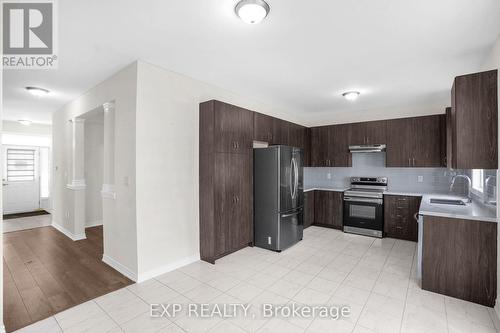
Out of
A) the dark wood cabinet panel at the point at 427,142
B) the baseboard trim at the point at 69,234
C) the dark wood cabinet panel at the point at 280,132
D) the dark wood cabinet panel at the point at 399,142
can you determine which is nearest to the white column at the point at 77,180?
the baseboard trim at the point at 69,234

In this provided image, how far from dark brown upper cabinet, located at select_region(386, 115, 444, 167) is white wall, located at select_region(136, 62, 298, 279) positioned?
12.8 ft

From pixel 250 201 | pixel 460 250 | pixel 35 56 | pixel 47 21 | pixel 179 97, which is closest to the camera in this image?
pixel 47 21

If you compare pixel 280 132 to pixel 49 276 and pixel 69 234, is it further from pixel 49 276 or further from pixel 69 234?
pixel 69 234

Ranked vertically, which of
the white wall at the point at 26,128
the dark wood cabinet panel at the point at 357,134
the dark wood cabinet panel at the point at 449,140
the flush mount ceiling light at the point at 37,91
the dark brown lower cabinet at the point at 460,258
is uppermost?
the flush mount ceiling light at the point at 37,91

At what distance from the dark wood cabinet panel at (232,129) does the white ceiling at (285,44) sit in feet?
1.64

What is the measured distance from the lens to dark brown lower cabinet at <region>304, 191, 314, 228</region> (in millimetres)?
5211

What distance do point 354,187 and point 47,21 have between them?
5660 millimetres

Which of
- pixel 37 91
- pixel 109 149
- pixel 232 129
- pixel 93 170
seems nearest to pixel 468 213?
pixel 232 129

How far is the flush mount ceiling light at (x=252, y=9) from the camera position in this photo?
5.94 ft

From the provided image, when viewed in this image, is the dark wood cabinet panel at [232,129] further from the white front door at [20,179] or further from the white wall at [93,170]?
the white front door at [20,179]

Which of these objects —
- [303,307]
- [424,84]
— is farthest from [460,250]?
[424,84]

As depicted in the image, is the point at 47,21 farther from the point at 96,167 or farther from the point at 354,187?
the point at 354,187

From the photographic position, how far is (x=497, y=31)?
230cm

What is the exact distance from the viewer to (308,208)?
17.5 feet
